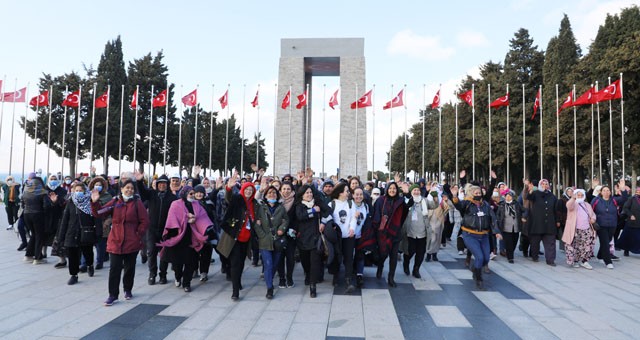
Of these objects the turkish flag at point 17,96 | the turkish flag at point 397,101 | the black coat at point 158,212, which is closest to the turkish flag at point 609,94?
the turkish flag at point 397,101

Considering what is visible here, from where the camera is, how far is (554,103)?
31.1m

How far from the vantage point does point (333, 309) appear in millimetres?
5492

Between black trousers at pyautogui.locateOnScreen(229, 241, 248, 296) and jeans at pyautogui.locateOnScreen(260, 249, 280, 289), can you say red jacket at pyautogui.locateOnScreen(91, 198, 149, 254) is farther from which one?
jeans at pyautogui.locateOnScreen(260, 249, 280, 289)

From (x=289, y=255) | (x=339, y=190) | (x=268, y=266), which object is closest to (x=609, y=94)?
(x=339, y=190)

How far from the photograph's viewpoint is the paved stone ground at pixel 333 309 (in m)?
4.58

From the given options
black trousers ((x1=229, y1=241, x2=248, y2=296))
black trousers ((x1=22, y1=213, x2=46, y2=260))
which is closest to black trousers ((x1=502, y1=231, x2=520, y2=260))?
black trousers ((x1=229, y1=241, x2=248, y2=296))

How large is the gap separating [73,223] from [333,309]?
474 cm

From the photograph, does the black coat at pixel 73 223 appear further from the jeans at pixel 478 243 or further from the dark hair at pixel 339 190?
the jeans at pixel 478 243

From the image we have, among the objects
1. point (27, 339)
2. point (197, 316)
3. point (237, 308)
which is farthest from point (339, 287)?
point (27, 339)

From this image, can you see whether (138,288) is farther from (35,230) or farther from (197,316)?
(35,230)

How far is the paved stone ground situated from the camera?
15.0 ft

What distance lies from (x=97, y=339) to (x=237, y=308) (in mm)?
1735

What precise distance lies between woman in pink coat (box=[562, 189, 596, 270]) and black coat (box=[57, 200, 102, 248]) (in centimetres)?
958

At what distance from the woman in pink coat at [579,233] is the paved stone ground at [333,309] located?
3.06ft
